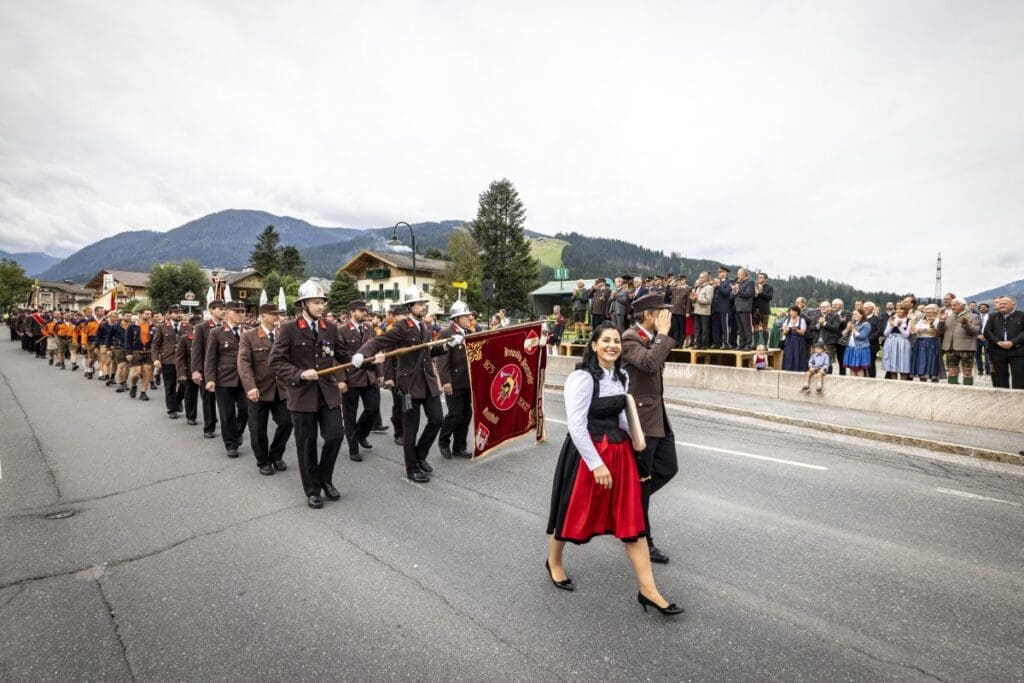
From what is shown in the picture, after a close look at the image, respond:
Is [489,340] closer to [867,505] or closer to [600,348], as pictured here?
[600,348]

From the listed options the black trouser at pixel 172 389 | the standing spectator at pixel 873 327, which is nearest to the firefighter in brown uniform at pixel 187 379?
the black trouser at pixel 172 389

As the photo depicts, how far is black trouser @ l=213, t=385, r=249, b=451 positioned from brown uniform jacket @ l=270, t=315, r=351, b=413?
98.9 inches

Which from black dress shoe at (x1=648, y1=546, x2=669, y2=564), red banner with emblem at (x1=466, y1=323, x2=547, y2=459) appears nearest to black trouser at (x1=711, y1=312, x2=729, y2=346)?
red banner with emblem at (x1=466, y1=323, x2=547, y2=459)

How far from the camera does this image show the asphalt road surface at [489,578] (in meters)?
2.79

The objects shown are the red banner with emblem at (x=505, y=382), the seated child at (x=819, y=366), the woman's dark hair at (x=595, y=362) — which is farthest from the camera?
the seated child at (x=819, y=366)

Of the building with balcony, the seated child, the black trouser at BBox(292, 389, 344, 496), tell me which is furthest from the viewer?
the building with balcony

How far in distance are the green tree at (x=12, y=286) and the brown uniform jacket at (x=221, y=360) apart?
104531mm

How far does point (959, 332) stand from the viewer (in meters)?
9.93

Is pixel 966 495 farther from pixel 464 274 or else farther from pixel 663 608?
pixel 464 274

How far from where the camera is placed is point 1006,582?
359 centimetres

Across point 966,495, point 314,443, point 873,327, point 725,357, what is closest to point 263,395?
point 314,443

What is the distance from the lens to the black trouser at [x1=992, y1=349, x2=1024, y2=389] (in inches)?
337

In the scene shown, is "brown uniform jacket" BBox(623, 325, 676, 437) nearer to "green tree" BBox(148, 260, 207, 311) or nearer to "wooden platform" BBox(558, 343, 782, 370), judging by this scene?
"wooden platform" BBox(558, 343, 782, 370)

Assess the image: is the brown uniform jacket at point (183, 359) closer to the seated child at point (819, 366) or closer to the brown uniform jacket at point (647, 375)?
the brown uniform jacket at point (647, 375)
